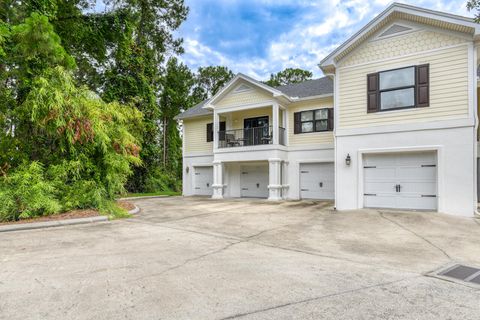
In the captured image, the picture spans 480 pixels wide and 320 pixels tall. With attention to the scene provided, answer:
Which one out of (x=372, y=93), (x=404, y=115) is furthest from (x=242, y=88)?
(x=404, y=115)

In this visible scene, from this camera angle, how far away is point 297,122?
15289mm

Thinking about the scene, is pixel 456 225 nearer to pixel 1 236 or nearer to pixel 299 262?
pixel 299 262

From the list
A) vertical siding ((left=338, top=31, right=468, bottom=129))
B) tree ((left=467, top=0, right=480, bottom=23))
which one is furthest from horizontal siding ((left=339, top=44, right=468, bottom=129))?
tree ((left=467, top=0, right=480, bottom=23))

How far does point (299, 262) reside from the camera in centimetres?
467

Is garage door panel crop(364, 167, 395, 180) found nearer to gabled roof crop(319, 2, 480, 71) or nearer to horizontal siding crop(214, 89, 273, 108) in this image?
gabled roof crop(319, 2, 480, 71)

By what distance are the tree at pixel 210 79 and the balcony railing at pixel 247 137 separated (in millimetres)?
19043

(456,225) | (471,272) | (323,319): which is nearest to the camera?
(323,319)

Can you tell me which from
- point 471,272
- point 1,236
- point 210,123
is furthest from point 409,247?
point 210,123

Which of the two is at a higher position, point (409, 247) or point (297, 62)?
point (297, 62)

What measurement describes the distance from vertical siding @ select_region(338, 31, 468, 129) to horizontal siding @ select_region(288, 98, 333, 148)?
3204 millimetres

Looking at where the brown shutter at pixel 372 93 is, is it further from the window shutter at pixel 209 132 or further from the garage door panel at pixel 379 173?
the window shutter at pixel 209 132

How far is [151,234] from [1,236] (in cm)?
319

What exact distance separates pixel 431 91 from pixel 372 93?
1.79 meters

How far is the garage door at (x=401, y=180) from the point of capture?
9.80 meters
